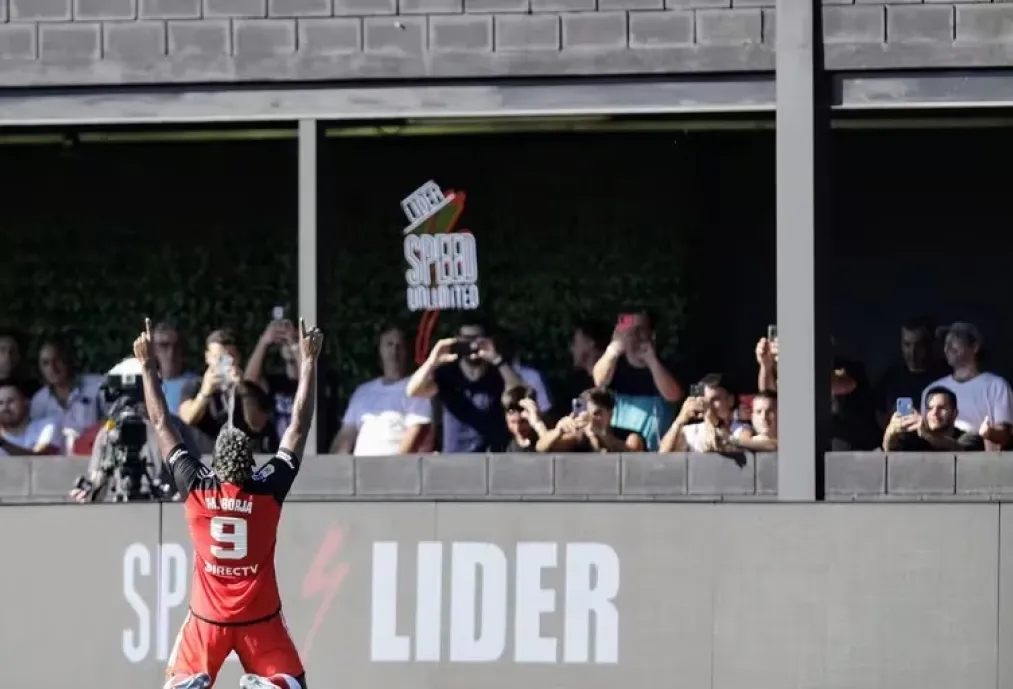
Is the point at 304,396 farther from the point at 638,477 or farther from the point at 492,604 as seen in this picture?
the point at 638,477

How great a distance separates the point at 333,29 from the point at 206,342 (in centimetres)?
216

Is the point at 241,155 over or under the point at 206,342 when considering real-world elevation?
over

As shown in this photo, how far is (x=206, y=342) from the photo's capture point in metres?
12.2

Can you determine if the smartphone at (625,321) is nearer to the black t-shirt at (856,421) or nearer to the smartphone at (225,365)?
the black t-shirt at (856,421)

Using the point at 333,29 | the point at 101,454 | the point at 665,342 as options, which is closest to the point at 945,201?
the point at 665,342

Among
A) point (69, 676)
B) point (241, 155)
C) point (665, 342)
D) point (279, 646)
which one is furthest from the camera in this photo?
point (241, 155)

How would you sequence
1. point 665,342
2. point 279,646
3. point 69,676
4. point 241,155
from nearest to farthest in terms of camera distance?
1. point 279,646
2. point 69,676
3. point 665,342
4. point 241,155

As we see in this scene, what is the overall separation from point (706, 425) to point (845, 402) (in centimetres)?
85

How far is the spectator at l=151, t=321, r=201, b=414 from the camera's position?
11.7 meters

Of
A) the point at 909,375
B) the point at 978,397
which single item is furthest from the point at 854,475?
the point at 978,397

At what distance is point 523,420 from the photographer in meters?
11.4

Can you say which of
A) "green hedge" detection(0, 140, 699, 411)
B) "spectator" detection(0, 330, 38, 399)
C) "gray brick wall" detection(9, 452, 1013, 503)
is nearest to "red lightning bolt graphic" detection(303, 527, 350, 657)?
"gray brick wall" detection(9, 452, 1013, 503)

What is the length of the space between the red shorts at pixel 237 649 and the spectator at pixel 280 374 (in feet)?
10.1

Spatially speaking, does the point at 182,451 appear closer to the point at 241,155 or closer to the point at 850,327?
the point at 241,155
